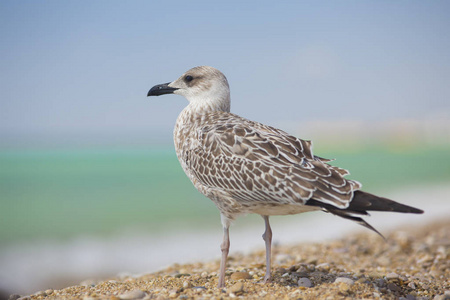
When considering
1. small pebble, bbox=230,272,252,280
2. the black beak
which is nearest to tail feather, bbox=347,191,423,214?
small pebble, bbox=230,272,252,280

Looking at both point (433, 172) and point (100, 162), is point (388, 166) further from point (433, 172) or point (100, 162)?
point (100, 162)

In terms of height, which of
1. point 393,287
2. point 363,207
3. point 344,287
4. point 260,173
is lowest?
point 393,287

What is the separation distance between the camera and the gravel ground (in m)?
5.11

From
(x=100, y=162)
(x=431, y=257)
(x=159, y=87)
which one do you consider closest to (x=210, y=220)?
(x=431, y=257)

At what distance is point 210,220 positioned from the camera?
55.3 feet

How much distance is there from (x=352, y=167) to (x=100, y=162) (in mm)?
17263

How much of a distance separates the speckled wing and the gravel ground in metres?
1.04

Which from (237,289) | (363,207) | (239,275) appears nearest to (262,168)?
(363,207)

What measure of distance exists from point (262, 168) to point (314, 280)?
68.2 inches

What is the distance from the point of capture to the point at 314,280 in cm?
582

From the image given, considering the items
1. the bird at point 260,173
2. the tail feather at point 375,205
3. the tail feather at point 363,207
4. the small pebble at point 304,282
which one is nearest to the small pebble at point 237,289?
the bird at point 260,173

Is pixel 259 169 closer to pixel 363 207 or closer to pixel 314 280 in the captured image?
pixel 363 207

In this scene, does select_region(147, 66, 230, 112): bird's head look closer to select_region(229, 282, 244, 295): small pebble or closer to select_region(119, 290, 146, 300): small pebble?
select_region(229, 282, 244, 295): small pebble

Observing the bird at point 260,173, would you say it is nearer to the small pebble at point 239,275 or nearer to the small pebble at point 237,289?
the small pebble at point 239,275
